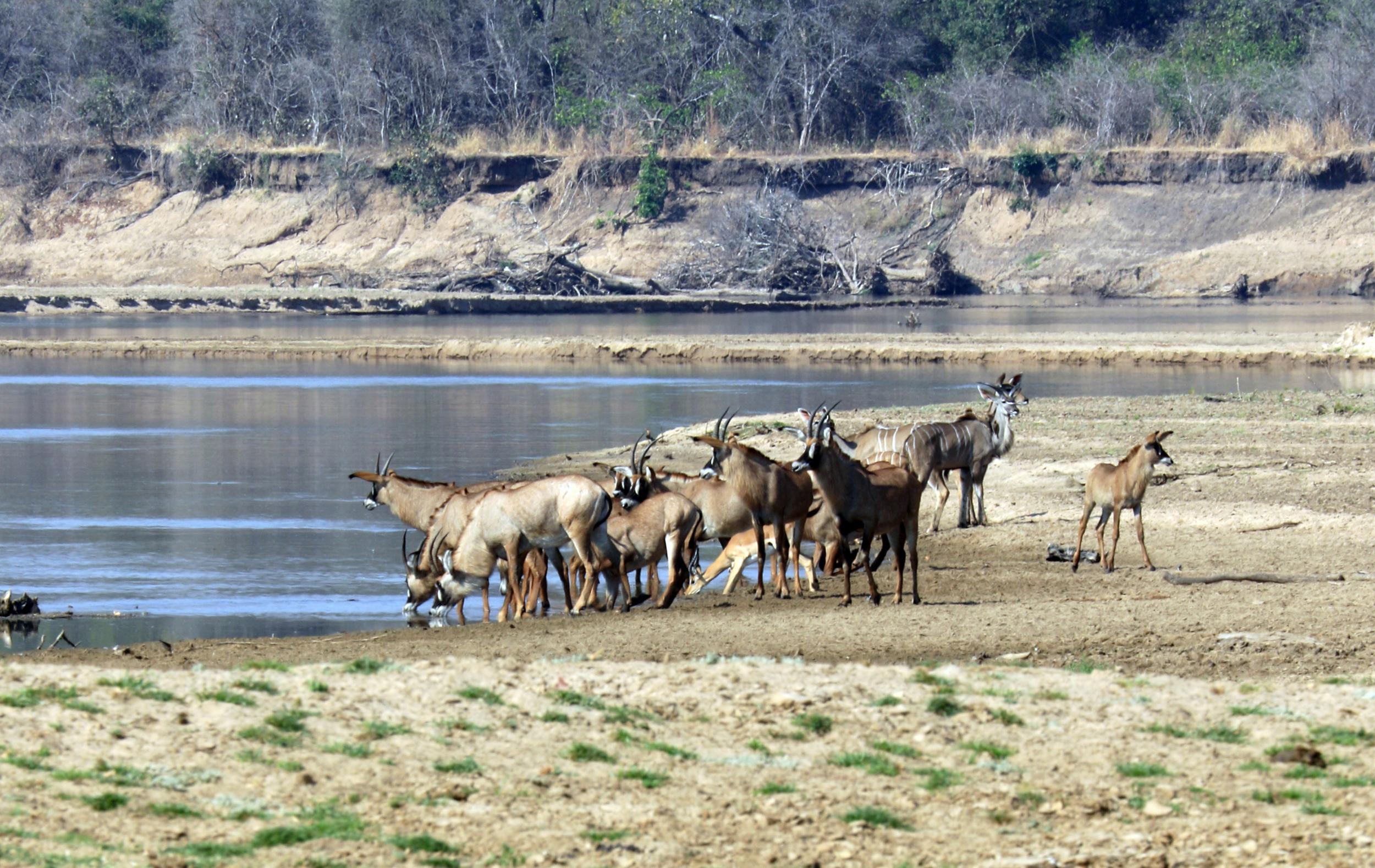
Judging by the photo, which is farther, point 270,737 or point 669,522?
point 669,522

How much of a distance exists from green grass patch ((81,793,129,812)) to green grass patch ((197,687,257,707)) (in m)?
1.36

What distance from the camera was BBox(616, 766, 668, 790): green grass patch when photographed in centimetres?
768

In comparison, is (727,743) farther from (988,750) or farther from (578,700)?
(988,750)

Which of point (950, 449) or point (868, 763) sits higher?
point (950, 449)

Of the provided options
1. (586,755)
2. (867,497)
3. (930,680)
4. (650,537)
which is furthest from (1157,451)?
(586,755)

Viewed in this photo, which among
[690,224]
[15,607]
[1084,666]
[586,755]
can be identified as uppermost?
[690,224]

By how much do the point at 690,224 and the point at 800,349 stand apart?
26.9 meters

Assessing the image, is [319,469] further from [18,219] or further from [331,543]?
[18,219]

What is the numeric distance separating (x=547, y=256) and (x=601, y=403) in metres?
29.2

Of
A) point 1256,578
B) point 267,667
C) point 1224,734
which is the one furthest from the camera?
point 1256,578

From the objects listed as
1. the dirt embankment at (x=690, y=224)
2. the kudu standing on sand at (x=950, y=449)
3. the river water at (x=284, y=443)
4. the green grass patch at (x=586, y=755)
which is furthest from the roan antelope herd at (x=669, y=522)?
the dirt embankment at (x=690, y=224)

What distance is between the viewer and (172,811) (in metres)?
6.97

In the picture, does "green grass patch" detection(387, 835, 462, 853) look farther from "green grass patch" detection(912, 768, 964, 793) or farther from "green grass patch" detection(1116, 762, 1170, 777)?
"green grass patch" detection(1116, 762, 1170, 777)

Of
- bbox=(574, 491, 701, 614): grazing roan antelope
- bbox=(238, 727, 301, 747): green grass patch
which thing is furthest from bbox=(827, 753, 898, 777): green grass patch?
bbox=(574, 491, 701, 614): grazing roan antelope
